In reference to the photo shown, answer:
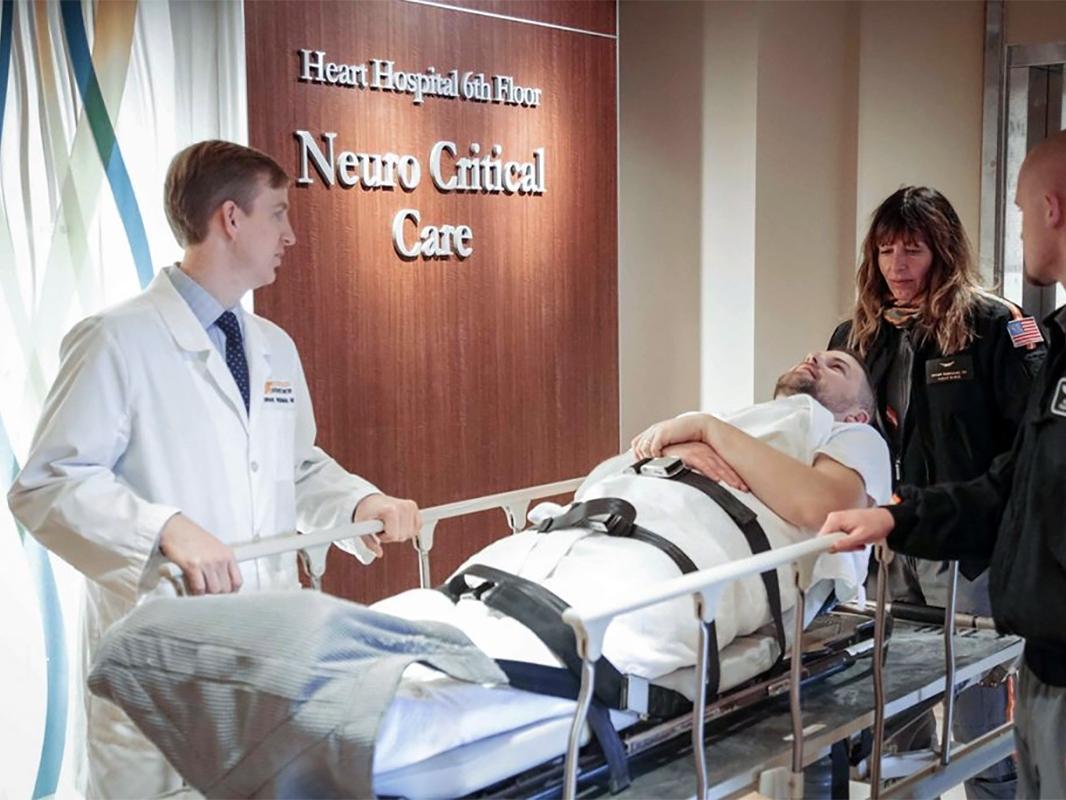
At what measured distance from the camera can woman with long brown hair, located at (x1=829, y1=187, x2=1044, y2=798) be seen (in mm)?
3273

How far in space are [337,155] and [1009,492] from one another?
2499 millimetres

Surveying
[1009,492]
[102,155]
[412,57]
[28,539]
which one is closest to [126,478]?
[28,539]

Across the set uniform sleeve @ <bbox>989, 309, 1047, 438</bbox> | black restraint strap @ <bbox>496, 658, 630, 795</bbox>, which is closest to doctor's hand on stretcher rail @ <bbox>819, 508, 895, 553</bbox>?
black restraint strap @ <bbox>496, 658, 630, 795</bbox>

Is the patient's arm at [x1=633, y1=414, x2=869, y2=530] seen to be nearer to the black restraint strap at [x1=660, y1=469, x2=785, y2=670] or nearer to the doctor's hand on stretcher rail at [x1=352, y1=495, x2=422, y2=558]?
the black restraint strap at [x1=660, y1=469, x2=785, y2=670]

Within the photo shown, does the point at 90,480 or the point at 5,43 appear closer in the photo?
the point at 90,480

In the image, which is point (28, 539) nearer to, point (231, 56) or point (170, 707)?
point (231, 56)

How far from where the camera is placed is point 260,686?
179 centimetres

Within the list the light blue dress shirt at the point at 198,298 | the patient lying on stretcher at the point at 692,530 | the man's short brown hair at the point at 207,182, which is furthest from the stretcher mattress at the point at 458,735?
the man's short brown hair at the point at 207,182

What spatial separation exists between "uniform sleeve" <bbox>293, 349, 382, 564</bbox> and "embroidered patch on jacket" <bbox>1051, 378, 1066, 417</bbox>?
4.36 ft

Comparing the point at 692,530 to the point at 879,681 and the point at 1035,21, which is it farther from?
the point at 1035,21

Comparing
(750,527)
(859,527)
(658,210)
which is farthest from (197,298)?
(658,210)

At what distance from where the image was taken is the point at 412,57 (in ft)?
14.2

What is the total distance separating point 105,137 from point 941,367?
2.33m

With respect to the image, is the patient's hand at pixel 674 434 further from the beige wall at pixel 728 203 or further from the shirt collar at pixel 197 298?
the beige wall at pixel 728 203
